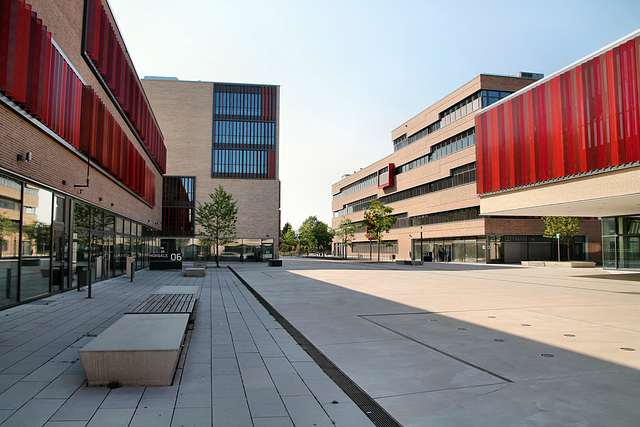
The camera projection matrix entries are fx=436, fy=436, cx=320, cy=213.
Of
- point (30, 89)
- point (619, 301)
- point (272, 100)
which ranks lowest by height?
point (619, 301)

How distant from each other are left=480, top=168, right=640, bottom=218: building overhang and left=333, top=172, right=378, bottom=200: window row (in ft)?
160

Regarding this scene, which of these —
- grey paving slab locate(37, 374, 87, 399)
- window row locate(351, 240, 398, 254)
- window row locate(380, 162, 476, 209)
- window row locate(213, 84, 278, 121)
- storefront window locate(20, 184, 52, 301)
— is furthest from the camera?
window row locate(351, 240, 398, 254)

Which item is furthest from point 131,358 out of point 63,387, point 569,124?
point 569,124

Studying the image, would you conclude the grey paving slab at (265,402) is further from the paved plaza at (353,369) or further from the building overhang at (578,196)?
the building overhang at (578,196)

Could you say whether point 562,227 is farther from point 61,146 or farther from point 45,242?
point 45,242

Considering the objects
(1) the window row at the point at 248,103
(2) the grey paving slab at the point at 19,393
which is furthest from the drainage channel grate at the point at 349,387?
(1) the window row at the point at 248,103

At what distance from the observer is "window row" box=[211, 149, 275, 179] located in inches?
2313

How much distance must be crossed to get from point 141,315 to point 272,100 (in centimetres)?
5528

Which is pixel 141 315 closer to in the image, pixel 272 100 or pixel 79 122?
pixel 79 122

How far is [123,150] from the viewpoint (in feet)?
76.3

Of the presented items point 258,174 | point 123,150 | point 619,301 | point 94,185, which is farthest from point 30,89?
point 258,174

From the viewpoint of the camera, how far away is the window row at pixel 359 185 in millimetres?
79375

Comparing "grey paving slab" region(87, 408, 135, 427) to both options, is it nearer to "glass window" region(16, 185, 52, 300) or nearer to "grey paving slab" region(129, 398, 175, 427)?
"grey paving slab" region(129, 398, 175, 427)

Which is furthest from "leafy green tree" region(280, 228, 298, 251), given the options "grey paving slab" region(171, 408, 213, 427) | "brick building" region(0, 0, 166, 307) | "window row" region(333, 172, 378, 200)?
Result: "grey paving slab" region(171, 408, 213, 427)
